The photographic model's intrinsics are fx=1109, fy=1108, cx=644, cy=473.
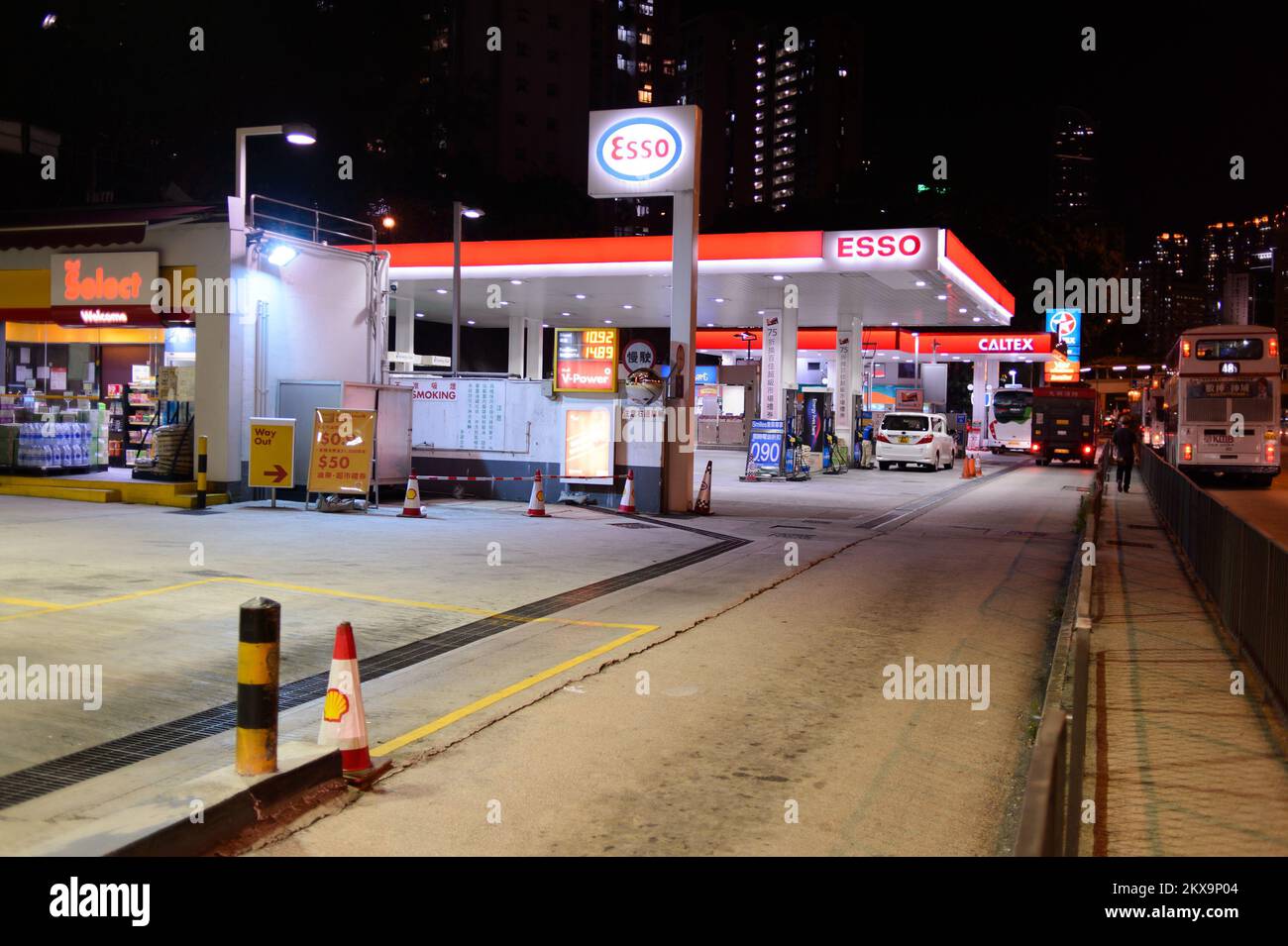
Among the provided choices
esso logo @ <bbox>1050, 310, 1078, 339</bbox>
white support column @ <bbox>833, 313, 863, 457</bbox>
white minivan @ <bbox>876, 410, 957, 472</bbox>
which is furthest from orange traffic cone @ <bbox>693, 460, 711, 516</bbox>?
esso logo @ <bbox>1050, 310, 1078, 339</bbox>

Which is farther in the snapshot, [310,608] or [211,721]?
[310,608]

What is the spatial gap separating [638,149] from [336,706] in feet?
55.7

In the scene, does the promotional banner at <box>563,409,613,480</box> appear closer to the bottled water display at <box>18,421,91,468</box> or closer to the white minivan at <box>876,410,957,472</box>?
the bottled water display at <box>18,421,91,468</box>

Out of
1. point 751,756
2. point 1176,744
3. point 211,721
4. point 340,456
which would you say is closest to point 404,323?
point 340,456

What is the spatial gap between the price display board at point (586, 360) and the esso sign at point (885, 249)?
24.0 ft

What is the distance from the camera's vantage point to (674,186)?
20.7 metres

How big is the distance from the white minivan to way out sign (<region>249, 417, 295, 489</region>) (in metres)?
23.4

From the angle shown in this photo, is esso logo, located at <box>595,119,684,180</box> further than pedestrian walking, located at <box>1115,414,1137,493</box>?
No

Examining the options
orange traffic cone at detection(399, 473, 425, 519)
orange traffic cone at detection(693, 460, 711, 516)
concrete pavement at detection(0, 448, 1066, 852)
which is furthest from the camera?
orange traffic cone at detection(693, 460, 711, 516)

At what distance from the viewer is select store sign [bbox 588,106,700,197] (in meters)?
20.6

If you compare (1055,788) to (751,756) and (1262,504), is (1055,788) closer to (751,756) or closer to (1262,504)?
(751,756)

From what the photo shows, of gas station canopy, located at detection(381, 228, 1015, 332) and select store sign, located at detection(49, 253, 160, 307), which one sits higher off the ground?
gas station canopy, located at detection(381, 228, 1015, 332)

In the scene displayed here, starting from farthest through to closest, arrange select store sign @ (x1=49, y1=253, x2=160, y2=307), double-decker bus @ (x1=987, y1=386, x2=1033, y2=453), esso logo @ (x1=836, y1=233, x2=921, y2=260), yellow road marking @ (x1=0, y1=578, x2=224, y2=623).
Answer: double-decker bus @ (x1=987, y1=386, x2=1033, y2=453)
esso logo @ (x1=836, y1=233, x2=921, y2=260)
select store sign @ (x1=49, y1=253, x2=160, y2=307)
yellow road marking @ (x1=0, y1=578, x2=224, y2=623)
